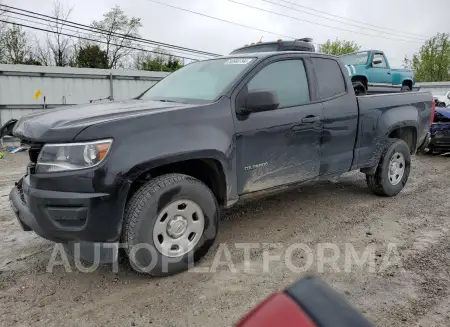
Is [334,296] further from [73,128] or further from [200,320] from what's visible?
[73,128]

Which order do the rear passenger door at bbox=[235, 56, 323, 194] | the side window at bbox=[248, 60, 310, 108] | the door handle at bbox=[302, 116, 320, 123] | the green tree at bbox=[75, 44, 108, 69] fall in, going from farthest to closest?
the green tree at bbox=[75, 44, 108, 69], the door handle at bbox=[302, 116, 320, 123], the side window at bbox=[248, 60, 310, 108], the rear passenger door at bbox=[235, 56, 323, 194]

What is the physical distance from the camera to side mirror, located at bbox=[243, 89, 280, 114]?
10.4 feet

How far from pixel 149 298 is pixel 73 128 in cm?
133

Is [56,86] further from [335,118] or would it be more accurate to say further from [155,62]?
[155,62]

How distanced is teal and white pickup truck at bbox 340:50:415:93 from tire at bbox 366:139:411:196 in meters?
8.17

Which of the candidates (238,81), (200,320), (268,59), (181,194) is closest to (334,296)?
(200,320)

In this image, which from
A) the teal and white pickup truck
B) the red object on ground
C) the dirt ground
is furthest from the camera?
the teal and white pickup truck

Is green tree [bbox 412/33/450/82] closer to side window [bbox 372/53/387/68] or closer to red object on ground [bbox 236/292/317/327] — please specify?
side window [bbox 372/53/387/68]

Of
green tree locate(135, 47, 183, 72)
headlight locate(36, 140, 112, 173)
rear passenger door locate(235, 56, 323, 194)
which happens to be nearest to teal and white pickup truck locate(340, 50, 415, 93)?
rear passenger door locate(235, 56, 323, 194)

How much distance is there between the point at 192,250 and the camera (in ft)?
9.89

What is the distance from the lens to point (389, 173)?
4.98 m

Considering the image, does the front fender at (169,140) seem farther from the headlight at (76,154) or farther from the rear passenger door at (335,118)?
the rear passenger door at (335,118)

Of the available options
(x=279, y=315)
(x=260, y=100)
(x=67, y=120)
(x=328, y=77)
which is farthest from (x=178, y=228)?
(x=328, y=77)

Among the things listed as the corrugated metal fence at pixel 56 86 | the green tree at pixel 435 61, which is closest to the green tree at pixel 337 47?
the green tree at pixel 435 61
